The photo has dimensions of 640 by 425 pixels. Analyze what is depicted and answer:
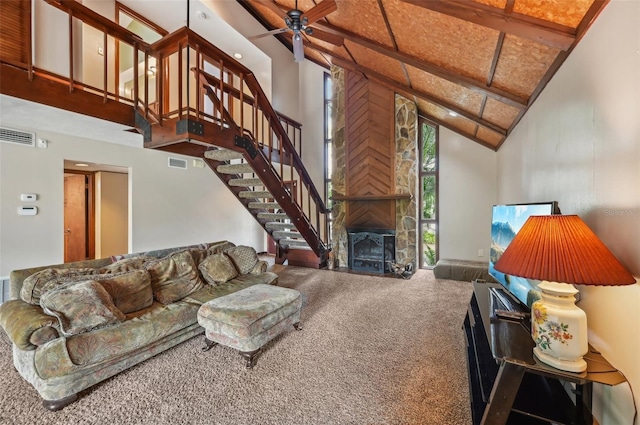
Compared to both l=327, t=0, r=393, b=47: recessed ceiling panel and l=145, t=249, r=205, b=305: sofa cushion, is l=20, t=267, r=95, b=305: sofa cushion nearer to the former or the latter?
l=145, t=249, r=205, b=305: sofa cushion

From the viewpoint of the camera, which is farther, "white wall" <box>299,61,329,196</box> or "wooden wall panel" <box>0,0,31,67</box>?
"white wall" <box>299,61,329,196</box>

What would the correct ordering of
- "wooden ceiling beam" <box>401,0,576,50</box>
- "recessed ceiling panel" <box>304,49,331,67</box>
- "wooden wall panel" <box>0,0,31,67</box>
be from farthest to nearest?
"recessed ceiling panel" <box>304,49,331,67</box>, "wooden wall panel" <box>0,0,31,67</box>, "wooden ceiling beam" <box>401,0,576,50</box>

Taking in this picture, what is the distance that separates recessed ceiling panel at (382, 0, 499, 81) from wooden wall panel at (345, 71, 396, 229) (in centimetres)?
250

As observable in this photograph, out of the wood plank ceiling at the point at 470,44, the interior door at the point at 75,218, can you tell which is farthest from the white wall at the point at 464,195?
the interior door at the point at 75,218

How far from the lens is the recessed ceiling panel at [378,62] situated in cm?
403

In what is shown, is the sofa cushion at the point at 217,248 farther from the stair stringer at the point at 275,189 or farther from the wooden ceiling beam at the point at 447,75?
the wooden ceiling beam at the point at 447,75

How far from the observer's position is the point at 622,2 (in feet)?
4.12

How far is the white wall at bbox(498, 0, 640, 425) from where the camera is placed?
1185 mm

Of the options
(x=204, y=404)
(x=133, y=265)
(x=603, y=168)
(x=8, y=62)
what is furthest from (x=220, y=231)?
(x=603, y=168)

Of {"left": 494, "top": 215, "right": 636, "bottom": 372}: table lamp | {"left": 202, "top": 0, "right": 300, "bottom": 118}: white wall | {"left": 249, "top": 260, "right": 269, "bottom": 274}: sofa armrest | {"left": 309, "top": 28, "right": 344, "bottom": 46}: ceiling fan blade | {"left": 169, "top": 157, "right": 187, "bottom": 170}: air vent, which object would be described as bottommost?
{"left": 249, "top": 260, "right": 269, "bottom": 274}: sofa armrest

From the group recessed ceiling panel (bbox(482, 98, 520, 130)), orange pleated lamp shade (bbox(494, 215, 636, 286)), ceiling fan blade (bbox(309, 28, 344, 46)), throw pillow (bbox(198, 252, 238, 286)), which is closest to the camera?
orange pleated lamp shade (bbox(494, 215, 636, 286))

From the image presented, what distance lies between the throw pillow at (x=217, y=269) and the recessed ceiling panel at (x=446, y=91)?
3559 mm

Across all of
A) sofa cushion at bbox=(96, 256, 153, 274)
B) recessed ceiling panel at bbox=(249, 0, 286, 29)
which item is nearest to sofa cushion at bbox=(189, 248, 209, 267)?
sofa cushion at bbox=(96, 256, 153, 274)

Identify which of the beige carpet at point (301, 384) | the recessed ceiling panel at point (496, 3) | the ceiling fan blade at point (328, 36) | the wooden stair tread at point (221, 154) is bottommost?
the beige carpet at point (301, 384)
